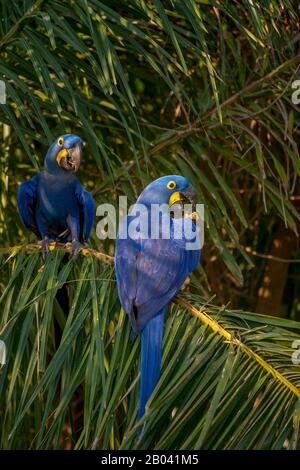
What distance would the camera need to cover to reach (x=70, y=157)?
3.10m

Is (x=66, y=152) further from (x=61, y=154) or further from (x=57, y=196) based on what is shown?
(x=57, y=196)

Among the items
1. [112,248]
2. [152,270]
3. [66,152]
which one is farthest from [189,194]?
[112,248]

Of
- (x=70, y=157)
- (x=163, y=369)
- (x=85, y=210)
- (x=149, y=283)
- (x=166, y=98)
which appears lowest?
(x=163, y=369)

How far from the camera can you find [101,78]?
2.81m

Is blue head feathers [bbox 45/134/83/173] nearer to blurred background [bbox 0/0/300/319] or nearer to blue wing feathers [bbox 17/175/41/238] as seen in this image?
blurred background [bbox 0/0/300/319]

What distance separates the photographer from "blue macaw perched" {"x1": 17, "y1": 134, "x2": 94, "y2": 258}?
Answer: 321cm

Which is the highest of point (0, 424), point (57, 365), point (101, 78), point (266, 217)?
point (101, 78)

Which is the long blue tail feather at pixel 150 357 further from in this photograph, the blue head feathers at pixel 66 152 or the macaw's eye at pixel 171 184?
the blue head feathers at pixel 66 152

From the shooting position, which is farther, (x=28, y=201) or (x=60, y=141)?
(x=28, y=201)

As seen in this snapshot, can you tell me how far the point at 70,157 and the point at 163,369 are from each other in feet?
3.65
